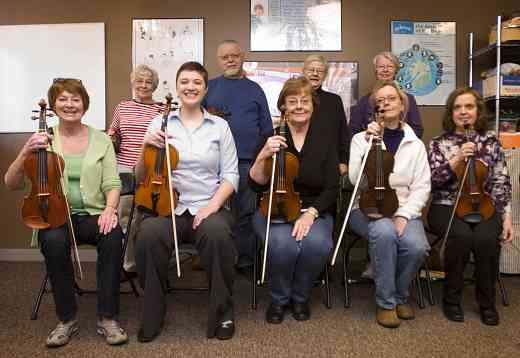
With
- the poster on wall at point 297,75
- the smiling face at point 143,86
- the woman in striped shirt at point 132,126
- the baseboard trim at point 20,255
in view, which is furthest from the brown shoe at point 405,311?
the baseboard trim at point 20,255

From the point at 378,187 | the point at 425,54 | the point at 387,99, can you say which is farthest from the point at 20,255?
the point at 425,54

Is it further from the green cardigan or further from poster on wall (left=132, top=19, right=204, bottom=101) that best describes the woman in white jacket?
poster on wall (left=132, top=19, right=204, bottom=101)

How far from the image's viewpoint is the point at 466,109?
222 cm

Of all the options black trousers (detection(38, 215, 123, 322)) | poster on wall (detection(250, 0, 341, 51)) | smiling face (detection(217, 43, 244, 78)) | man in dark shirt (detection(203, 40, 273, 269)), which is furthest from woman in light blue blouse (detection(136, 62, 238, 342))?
poster on wall (detection(250, 0, 341, 51))

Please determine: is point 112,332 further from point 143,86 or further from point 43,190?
point 143,86

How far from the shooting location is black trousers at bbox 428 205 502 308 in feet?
6.74

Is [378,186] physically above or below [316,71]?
below

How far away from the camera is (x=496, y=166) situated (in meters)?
2.26

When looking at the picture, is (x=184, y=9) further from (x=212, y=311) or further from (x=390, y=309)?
(x=390, y=309)

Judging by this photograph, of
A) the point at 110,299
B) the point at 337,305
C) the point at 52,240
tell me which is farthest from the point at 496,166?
the point at 52,240

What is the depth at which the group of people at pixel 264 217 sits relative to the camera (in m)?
1.88

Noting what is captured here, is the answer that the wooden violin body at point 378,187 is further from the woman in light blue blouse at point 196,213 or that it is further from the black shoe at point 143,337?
the black shoe at point 143,337

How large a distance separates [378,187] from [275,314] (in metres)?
0.78

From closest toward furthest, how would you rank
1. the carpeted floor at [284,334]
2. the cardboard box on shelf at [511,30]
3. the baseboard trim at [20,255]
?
the carpeted floor at [284,334]
the cardboard box on shelf at [511,30]
the baseboard trim at [20,255]
